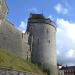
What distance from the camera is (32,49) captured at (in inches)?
1695

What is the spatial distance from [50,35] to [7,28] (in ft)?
26.8

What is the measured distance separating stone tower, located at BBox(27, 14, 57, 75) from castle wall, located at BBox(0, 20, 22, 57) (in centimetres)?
351

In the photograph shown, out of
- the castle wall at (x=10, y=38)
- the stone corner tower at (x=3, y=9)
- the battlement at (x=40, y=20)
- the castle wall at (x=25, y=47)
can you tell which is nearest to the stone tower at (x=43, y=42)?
the battlement at (x=40, y=20)

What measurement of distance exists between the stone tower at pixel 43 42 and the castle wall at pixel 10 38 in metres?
3.51

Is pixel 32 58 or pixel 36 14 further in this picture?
pixel 36 14

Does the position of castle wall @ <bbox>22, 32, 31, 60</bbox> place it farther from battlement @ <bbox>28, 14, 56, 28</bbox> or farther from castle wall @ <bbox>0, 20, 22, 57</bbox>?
battlement @ <bbox>28, 14, 56, 28</bbox>

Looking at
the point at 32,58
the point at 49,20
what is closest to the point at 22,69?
the point at 32,58

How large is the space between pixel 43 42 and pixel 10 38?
6.55 m

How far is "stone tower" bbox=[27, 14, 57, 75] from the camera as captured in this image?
4244cm

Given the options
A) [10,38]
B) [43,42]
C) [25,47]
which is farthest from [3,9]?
[43,42]

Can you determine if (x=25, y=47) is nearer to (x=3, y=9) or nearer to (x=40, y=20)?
(x=40, y=20)

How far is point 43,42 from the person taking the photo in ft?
141

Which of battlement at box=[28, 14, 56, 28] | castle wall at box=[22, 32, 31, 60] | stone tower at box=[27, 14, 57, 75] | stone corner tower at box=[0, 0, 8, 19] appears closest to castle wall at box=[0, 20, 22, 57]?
castle wall at box=[22, 32, 31, 60]

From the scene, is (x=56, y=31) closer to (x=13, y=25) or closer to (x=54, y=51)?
(x=54, y=51)
